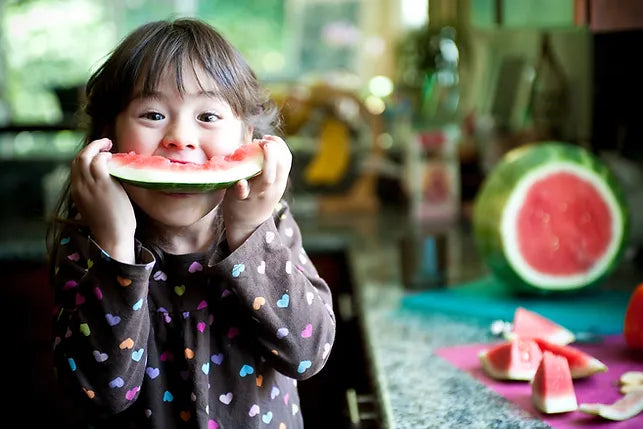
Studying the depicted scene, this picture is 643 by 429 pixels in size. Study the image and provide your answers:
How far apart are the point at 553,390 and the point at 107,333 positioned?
0.53 m

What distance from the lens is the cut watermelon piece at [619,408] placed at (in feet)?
3.08

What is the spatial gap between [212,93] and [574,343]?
2.37 ft

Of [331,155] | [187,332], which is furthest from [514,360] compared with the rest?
[331,155]

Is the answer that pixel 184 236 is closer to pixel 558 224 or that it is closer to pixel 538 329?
pixel 538 329

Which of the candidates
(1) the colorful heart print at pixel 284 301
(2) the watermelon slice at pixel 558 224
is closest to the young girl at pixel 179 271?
(1) the colorful heart print at pixel 284 301

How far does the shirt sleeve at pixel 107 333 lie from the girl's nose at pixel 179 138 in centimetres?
12

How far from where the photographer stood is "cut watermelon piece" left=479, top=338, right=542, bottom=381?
3.55 feet

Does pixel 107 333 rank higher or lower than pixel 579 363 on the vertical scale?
higher

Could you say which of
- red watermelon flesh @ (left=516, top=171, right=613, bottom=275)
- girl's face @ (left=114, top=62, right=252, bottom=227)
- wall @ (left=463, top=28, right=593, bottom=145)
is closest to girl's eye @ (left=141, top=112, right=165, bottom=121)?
girl's face @ (left=114, top=62, right=252, bottom=227)

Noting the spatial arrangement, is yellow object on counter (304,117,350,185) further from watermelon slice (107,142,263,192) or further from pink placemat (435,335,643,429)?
watermelon slice (107,142,263,192)

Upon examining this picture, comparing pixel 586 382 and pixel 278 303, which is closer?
pixel 278 303

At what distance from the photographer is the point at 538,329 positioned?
1.24 metres

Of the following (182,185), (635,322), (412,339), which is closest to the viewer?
(182,185)

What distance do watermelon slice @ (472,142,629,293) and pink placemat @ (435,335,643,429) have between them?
0.25 meters
